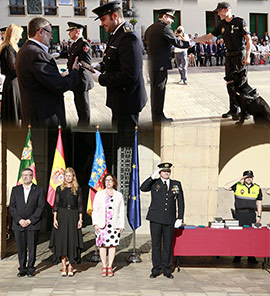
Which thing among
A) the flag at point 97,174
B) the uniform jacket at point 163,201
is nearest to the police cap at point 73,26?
the uniform jacket at point 163,201

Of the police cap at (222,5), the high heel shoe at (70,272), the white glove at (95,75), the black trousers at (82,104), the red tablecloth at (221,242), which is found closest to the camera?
the police cap at (222,5)

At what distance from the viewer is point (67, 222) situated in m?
6.09

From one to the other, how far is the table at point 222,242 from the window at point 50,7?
2.69 metres

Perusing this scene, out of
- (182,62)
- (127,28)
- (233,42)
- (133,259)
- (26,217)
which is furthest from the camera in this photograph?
(133,259)

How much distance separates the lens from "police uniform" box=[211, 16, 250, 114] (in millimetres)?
4922

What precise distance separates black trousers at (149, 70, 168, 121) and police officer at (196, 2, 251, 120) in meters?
0.46

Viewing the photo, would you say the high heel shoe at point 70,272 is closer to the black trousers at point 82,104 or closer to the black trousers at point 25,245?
the black trousers at point 25,245

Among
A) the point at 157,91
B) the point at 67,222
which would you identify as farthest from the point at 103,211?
the point at 157,91

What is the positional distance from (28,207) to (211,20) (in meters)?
2.61

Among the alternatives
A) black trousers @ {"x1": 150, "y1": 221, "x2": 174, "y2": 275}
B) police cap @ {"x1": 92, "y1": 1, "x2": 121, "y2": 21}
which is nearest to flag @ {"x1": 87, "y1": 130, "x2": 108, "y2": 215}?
black trousers @ {"x1": 150, "y1": 221, "x2": 174, "y2": 275}

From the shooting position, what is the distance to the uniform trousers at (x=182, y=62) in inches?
201

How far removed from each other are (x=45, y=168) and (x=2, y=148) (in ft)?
8.43

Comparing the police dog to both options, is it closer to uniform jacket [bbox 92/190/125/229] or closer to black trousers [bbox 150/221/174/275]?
black trousers [bbox 150/221/174/275]

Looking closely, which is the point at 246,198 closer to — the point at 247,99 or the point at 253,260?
the point at 253,260
